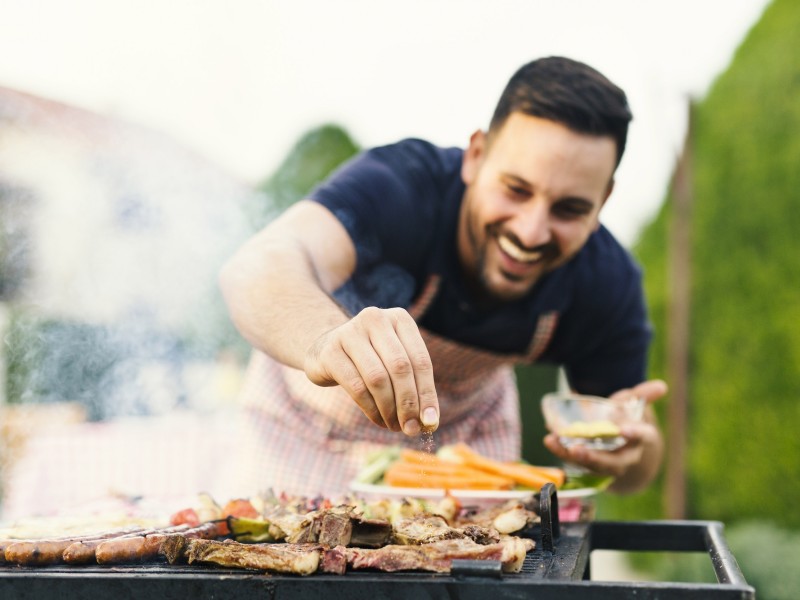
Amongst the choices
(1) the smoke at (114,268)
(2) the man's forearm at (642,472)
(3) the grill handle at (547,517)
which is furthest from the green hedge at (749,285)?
(3) the grill handle at (547,517)

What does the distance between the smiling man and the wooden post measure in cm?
304

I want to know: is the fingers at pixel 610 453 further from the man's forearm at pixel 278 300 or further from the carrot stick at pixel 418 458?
the man's forearm at pixel 278 300

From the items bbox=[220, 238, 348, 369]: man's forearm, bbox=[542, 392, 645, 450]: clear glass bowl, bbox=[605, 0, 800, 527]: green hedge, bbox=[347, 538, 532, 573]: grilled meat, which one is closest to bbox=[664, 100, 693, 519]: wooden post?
bbox=[605, 0, 800, 527]: green hedge

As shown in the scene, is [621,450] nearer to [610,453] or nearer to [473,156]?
[610,453]

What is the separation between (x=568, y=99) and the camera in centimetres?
233

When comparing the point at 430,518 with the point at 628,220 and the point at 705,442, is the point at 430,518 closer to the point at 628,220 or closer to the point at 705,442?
the point at 705,442

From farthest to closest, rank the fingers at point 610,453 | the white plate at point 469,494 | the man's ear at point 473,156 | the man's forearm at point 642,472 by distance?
the man's forearm at point 642,472, the man's ear at point 473,156, the fingers at point 610,453, the white plate at point 469,494

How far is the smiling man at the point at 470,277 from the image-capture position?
214 cm

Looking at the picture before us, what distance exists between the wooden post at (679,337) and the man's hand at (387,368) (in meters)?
4.95

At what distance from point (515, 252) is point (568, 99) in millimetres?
469

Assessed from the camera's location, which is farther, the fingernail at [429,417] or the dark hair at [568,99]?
the dark hair at [568,99]

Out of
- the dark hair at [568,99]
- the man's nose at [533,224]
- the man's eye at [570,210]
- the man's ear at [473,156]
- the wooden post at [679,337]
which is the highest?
the dark hair at [568,99]

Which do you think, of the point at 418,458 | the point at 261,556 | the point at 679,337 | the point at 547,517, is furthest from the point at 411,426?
the point at 679,337

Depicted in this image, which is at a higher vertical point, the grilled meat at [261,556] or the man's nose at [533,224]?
the man's nose at [533,224]
